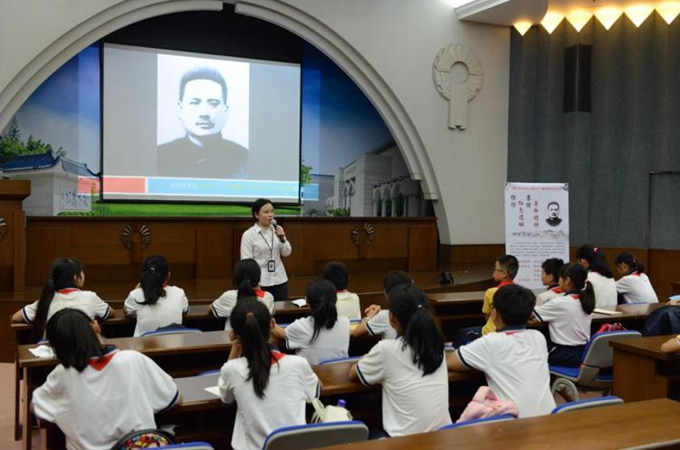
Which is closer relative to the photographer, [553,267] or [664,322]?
[664,322]

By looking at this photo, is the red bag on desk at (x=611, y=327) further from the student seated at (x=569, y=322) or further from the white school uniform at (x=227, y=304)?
the white school uniform at (x=227, y=304)

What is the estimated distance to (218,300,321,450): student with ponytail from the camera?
7.58 ft

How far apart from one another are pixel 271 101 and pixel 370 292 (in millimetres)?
3674

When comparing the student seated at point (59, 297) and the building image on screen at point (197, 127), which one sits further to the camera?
the building image on screen at point (197, 127)

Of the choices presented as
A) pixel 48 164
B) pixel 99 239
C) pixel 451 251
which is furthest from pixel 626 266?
pixel 48 164

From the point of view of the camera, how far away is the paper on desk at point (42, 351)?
295 centimetres

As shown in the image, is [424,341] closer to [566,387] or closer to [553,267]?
[566,387]

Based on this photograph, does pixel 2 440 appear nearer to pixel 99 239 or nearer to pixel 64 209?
pixel 99 239

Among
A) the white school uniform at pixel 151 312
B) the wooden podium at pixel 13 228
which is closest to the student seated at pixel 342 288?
the white school uniform at pixel 151 312

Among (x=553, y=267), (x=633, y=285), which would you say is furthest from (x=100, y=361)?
(x=633, y=285)

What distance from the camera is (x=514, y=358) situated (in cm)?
271

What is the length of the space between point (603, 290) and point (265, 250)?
270 cm

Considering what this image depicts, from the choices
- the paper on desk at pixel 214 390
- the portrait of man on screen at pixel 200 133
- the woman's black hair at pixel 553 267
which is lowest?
the paper on desk at pixel 214 390

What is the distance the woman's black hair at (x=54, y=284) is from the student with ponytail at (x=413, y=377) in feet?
6.68
